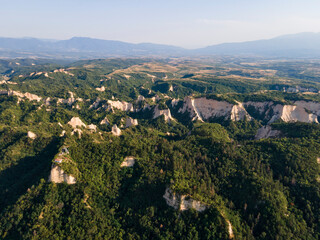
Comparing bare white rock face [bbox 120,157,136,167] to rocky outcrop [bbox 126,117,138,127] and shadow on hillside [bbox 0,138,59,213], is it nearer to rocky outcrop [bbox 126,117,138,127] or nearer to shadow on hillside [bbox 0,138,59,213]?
shadow on hillside [bbox 0,138,59,213]

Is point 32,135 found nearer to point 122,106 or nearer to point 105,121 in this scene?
point 105,121

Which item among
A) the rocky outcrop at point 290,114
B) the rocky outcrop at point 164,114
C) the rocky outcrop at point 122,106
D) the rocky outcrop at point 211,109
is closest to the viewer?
the rocky outcrop at point 290,114

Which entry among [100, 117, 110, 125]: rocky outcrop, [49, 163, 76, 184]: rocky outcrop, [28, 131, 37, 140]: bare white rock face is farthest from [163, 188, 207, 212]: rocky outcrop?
[100, 117, 110, 125]: rocky outcrop

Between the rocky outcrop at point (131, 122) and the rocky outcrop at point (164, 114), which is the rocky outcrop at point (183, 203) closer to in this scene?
the rocky outcrop at point (131, 122)

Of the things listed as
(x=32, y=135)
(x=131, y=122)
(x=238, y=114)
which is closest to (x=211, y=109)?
(x=238, y=114)

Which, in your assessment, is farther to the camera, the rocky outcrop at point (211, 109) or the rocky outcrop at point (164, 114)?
the rocky outcrop at point (164, 114)

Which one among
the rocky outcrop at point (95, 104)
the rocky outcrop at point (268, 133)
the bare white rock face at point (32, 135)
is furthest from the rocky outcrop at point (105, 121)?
the rocky outcrop at point (268, 133)

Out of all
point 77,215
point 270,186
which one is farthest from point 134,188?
point 270,186
